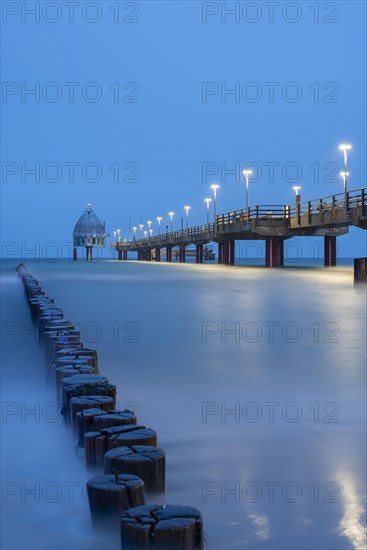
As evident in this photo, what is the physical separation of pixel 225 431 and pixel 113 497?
284 centimetres

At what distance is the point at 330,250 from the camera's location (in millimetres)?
58000

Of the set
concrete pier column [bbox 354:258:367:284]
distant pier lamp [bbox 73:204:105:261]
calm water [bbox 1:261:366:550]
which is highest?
distant pier lamp [bbox 73:204:105:261]

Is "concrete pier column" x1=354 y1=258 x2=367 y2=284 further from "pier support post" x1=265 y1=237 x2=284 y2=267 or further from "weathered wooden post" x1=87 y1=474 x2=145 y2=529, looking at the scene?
"weathered wooden post" x1=87 y1=474 x2=145 y2=529

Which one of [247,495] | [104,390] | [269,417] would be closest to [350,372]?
[269,417]

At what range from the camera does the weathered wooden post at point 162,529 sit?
11.8 feet

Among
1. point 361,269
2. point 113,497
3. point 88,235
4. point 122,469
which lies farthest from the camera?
point 88,235

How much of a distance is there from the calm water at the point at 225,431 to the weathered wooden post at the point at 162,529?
25.7 inches

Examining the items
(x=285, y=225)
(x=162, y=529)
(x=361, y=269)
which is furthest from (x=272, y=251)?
(x=162, y=529)

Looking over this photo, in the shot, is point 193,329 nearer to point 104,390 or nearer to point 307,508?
point 104,390

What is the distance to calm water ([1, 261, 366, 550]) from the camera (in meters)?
4.64

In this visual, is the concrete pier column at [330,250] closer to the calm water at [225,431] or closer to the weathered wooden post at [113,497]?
the calm water at [225,431]

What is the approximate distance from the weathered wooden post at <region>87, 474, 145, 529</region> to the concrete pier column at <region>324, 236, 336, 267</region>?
178 ft

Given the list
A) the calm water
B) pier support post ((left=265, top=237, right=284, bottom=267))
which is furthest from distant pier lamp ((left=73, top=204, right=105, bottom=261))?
the calm water

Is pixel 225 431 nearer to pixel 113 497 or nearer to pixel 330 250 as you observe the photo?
pixel 113 497
